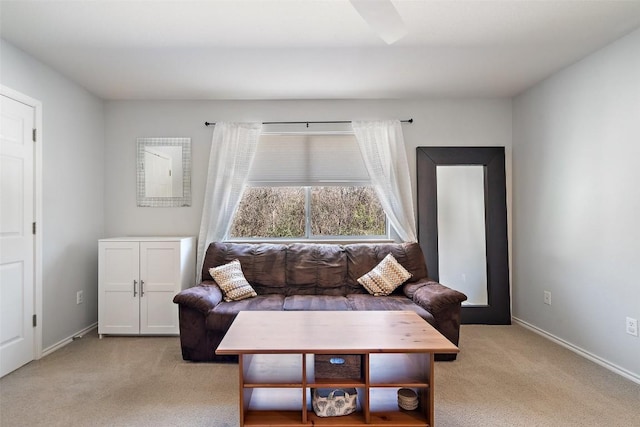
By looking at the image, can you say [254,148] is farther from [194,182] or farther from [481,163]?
[481,163]

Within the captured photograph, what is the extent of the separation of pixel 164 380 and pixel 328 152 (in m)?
2.63

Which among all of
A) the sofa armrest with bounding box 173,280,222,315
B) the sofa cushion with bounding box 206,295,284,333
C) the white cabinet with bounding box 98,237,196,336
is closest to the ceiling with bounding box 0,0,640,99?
the white cabinet with bounding box 98,237,196,336

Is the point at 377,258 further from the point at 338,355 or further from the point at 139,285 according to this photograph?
the point at 139,285

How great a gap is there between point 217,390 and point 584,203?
3.20 meters

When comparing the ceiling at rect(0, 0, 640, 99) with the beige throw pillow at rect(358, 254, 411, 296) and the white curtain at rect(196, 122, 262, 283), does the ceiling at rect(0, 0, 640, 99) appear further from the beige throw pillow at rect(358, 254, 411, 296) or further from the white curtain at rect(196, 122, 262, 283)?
the beige throw pillow at rect(358, 254, 411, 296)

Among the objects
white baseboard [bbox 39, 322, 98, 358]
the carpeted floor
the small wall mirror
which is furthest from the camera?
the small wall mirror

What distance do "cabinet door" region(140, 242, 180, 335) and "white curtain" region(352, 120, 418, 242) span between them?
Answer: 214 centimetres

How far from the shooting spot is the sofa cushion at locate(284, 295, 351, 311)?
9.59ft

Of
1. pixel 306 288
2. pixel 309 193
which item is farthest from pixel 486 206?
pixel 306 288

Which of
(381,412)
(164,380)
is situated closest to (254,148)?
(164,380)

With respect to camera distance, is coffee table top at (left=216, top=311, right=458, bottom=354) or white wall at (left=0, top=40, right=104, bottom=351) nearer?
coffee table top at (left=216, top=311, right=458, bottom=354)

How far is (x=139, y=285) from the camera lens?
3.38 meters

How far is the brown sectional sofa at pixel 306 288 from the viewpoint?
283 centimetres

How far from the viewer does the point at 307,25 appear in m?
2.43
